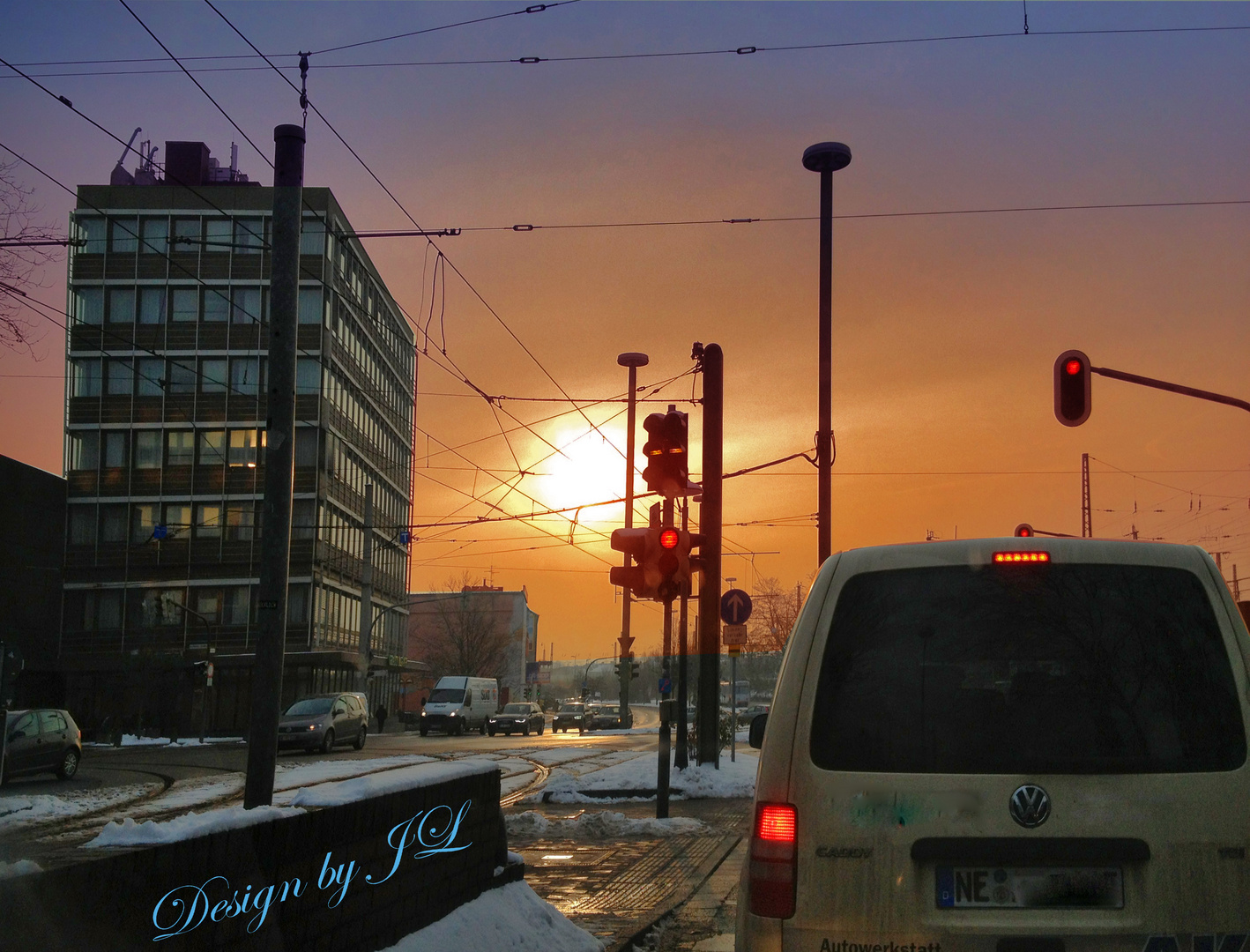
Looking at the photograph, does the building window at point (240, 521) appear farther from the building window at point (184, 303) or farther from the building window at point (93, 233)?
the building window at point (93, 233)

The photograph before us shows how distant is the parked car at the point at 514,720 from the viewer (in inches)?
1913

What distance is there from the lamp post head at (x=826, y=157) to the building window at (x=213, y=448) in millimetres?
40830

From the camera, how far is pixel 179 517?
54656mm

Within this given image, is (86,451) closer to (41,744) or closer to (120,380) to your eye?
(120,380)

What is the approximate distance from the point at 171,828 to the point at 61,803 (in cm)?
1498

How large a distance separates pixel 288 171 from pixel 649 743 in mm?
32283

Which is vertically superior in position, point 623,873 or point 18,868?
point 18,868

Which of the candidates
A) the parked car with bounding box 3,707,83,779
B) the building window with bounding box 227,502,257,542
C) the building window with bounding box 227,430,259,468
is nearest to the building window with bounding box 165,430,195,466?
the building window with bounding box 227,430,259,468

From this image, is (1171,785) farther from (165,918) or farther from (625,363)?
(625,363)

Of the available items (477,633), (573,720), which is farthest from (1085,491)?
(477,633)

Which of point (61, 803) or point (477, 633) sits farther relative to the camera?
point (477, 633)

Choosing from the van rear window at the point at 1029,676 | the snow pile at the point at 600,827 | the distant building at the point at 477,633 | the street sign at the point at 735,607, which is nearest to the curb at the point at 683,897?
the snow pile at the point at 600,827

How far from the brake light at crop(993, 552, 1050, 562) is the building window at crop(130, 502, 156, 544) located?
55079 mm

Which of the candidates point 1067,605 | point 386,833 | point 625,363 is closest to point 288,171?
point 386,833
